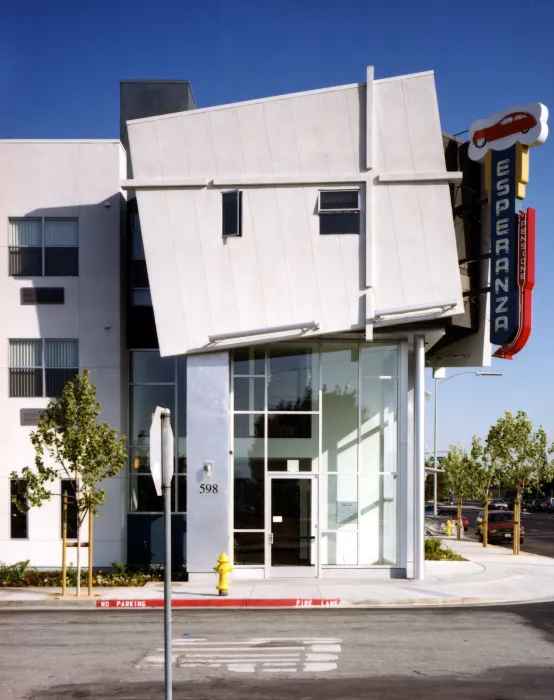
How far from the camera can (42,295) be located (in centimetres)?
2370

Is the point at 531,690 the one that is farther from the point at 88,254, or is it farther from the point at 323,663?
the point at 88,254

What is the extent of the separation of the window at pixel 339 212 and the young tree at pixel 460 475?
49.6ft

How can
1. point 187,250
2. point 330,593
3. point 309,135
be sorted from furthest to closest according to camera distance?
point 187,250, point 309,135, point 330,593

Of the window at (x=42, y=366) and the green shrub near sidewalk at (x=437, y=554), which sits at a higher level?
the window at (x=42, y=366)

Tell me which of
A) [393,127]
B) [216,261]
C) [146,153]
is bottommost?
[216,261]

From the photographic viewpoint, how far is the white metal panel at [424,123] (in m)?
20.4

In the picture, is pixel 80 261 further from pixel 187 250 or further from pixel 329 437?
pixel 329 437

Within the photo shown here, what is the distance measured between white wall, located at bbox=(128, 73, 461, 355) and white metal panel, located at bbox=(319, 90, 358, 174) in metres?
0.02

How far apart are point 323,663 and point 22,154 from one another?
16578 mm

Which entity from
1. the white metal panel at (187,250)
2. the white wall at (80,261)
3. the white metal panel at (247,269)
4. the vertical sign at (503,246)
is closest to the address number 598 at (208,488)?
the white wall at (80,261)

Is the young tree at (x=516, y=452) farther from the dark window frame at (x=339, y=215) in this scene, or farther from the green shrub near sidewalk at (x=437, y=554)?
the dark window frame at (x=339, y=215)

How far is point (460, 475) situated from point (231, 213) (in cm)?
2065

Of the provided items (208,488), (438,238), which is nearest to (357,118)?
(438,238)

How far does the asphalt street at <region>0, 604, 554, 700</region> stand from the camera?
11.6m
